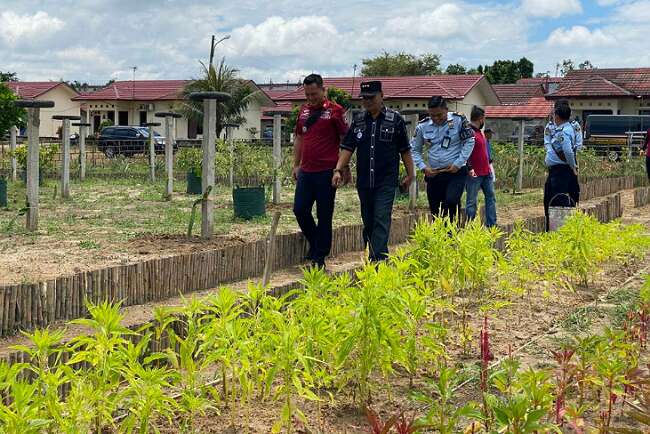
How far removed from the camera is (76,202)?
13289mm

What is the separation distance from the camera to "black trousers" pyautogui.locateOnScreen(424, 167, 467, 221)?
7.30 metres

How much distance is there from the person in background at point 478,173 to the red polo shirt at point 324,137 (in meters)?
2.07

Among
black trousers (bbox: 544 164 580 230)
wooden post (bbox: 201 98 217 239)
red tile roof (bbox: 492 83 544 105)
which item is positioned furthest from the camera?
red tile roof (bbox: 492 83 544 105)

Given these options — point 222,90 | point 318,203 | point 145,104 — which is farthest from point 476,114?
point 145,104

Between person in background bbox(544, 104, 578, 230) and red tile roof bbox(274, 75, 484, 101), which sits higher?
red tile roof bbox(274, 75, 484, 101)

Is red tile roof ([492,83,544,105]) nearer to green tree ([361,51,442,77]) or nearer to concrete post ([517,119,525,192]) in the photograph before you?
green tree ([361,51,442,77])

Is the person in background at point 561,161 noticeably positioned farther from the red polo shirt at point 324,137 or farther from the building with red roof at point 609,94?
the building with red roof at point 609,94

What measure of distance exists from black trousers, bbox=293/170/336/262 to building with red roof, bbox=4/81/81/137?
138 feet

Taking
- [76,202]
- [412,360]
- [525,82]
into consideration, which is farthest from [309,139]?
[525,82]

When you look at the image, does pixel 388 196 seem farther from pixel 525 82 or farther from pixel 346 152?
pixel 525 82

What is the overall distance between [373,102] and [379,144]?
33 cm

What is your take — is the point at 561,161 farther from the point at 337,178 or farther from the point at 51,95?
the point at 51,95

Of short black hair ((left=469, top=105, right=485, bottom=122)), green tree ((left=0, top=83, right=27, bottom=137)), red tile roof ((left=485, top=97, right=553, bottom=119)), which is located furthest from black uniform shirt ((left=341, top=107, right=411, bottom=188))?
red tile roof ((left=485, top=97, right=553, bottom=119))

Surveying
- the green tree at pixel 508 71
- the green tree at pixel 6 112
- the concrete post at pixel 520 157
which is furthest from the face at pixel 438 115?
the green tree at pixel 508 71
